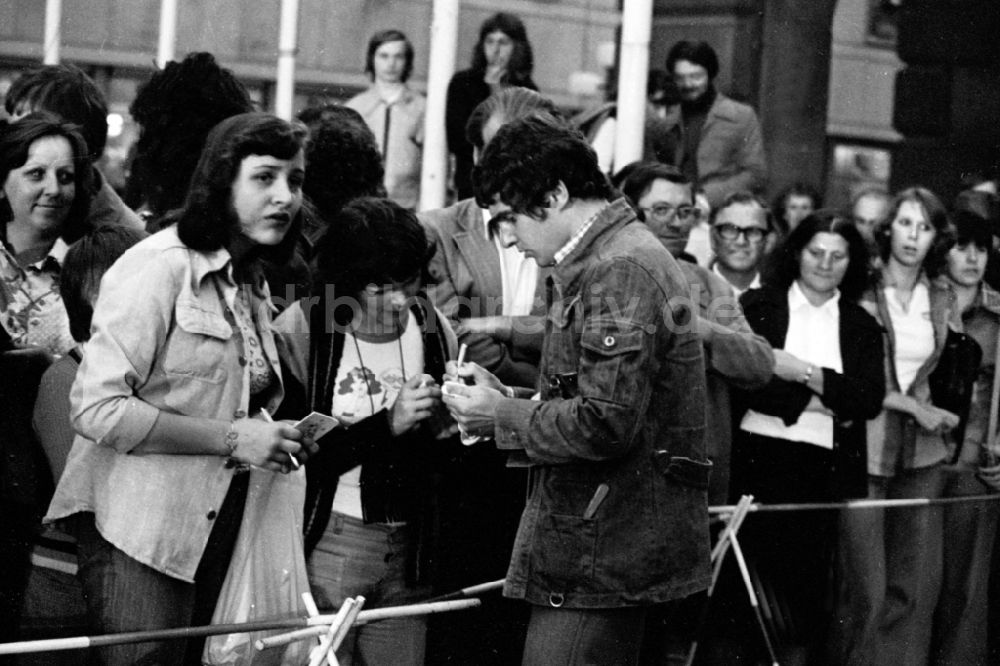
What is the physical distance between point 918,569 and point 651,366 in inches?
121

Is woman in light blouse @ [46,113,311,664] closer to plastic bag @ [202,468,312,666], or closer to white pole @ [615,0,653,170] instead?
plastic bag @ [202,468,312,666]

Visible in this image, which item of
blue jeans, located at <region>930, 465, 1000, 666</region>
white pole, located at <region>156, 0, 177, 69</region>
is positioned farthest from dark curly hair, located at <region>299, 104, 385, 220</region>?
blue jeans, located at <region>930, 465, 1000, 666</region>

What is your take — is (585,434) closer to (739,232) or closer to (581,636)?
(581,636)

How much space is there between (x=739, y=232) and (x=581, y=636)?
270 centimetres

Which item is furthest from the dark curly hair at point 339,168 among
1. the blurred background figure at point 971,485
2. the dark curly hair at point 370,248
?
the blurred background figure at point 971,485

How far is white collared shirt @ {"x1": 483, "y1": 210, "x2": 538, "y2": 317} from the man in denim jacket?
1.32 m

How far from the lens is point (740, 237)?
6137 mm

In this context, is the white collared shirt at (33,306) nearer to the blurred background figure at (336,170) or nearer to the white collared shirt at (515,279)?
the blurred background figure at (336,170)

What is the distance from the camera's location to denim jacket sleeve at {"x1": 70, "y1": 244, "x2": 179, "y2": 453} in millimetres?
3641

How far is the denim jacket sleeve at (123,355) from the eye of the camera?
3641 mm

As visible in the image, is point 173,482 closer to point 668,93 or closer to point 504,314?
point 504,314

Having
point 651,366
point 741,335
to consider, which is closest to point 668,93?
point 741,335

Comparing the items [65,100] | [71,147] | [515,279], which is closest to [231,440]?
[71,147]

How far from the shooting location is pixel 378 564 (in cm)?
438
